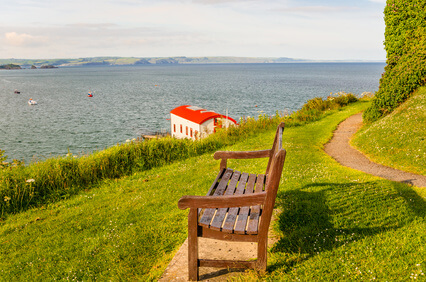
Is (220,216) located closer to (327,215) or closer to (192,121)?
(327,215)

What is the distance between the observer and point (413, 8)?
1434 centimetres

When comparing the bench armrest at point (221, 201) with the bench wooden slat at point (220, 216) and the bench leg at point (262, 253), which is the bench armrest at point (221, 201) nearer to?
the bench wooden slat at point (220, 216)

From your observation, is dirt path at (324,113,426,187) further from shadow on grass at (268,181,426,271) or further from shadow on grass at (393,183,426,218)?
shadow on grass at (268,181,426,271)

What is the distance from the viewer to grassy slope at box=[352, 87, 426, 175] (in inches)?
394

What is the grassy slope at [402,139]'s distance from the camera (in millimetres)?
10010

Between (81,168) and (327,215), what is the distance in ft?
25.2

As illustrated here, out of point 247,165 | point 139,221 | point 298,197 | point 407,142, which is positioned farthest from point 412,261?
point 407,142

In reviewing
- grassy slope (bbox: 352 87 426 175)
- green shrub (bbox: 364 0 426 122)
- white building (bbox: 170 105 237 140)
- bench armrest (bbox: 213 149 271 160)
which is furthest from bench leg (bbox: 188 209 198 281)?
white building (bbox: 170 105 237 140)

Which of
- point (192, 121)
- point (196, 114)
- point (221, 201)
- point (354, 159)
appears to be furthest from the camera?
point (196, 114)

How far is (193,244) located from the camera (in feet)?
13.5

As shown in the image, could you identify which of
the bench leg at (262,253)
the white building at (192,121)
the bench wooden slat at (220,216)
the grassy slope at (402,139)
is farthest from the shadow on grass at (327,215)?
the white building at (192,121)

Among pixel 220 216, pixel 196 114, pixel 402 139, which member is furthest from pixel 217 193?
pixel 196 114

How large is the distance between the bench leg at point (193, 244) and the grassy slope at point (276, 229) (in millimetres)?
641

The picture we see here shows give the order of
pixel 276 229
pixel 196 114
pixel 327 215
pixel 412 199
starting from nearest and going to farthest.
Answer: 1. pixel 276 229
2. pixel 327 215
3. pixel 412 199
4. pixel 196 114
